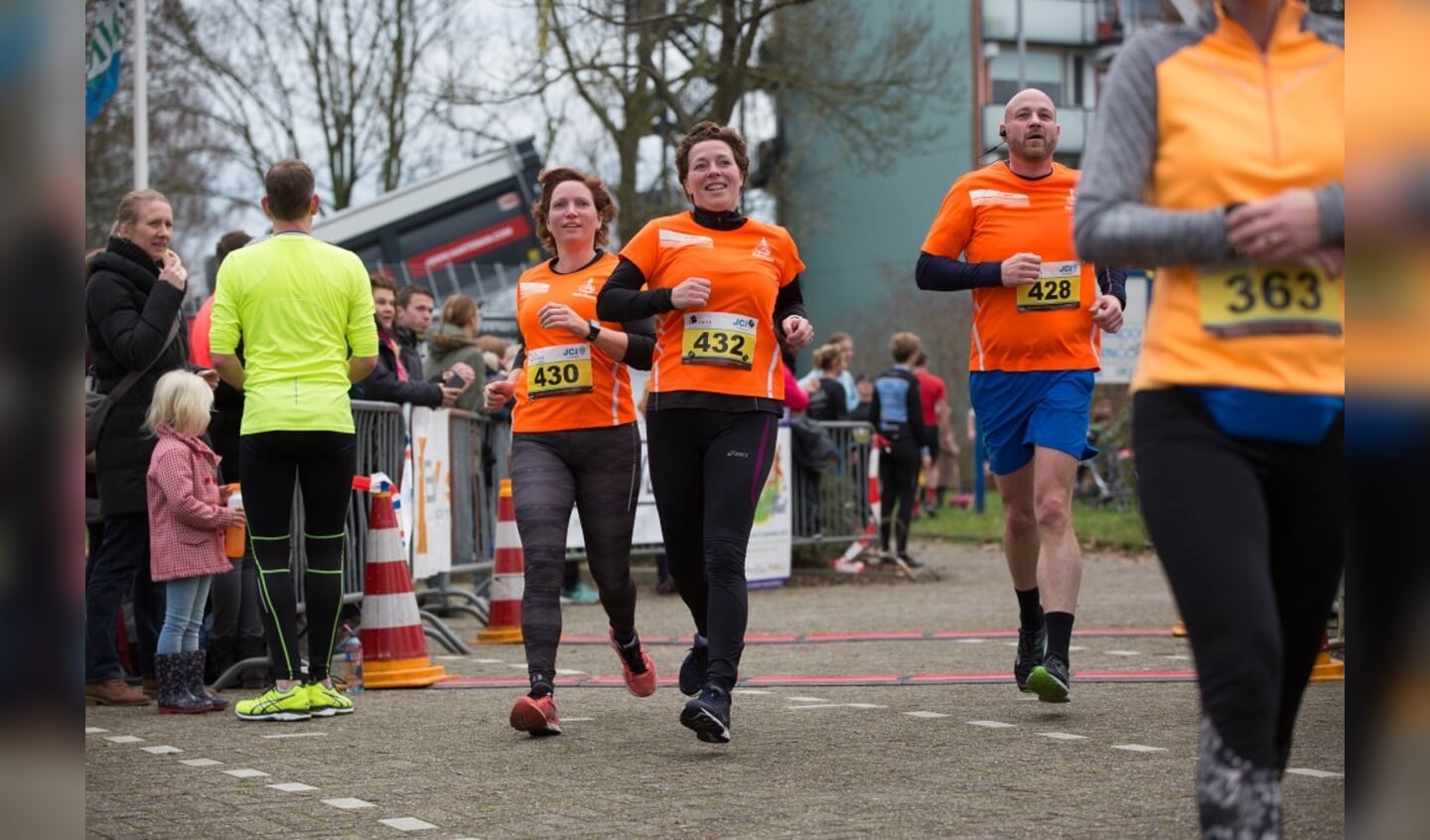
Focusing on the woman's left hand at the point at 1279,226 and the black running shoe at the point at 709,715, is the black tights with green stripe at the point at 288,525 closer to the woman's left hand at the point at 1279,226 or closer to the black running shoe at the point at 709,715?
the black running shoe at the point at 709,715

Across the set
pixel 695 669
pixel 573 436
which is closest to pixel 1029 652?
pixel 695 669

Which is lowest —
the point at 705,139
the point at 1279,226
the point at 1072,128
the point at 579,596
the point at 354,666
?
the point at 579,596

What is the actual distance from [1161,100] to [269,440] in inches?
199

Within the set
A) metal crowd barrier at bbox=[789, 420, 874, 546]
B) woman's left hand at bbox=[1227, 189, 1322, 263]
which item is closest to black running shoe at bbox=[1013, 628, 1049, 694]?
woman's left hand at bbox=[1227, 189, 1322, 263]

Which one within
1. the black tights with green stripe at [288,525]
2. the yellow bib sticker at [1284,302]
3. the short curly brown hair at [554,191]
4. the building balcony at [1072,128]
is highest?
the building balcony at [1072,128]

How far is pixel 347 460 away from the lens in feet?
26.1

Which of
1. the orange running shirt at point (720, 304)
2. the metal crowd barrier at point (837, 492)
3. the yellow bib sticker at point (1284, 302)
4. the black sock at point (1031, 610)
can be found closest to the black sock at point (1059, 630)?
the black sock at point (1031, 610)

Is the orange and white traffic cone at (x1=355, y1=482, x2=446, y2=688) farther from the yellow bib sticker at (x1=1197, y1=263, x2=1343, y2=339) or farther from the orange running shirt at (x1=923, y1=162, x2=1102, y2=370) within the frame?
the yellow bib sticker at (x1=1197, y1=263, x2=1343, y2=339)

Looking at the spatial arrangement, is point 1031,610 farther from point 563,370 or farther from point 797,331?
point 563,370

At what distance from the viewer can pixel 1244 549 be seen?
10.7 feet

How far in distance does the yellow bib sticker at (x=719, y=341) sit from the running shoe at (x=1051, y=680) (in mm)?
1622

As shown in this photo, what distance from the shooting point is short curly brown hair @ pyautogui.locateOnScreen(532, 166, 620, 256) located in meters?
7.66

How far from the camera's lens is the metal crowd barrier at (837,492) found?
17.3 meters

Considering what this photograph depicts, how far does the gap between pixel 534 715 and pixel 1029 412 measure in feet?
7.60
